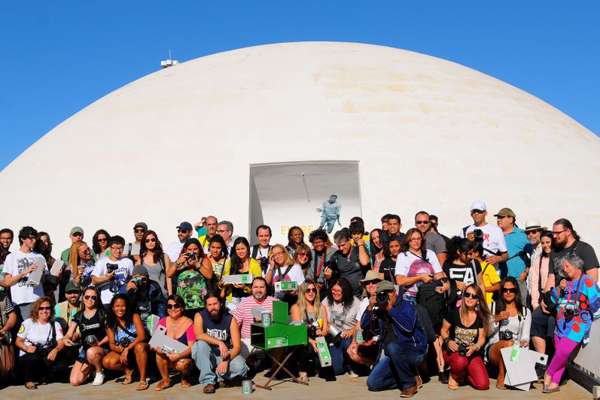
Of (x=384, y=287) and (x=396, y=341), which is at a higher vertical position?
(x=384, y=287)

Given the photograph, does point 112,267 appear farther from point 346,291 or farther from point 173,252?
point 346,291

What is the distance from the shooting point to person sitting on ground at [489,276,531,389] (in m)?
5.73

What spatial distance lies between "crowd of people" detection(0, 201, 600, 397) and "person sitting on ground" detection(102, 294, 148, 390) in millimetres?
12

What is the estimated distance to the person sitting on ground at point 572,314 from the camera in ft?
17.6

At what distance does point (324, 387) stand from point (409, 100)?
8.46m

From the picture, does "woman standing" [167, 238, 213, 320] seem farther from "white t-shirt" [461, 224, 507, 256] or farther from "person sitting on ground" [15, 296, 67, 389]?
"white t-shirt" [461, 224, 507, 256]

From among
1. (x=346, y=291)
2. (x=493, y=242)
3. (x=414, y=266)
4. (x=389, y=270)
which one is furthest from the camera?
(x=493, y=242)

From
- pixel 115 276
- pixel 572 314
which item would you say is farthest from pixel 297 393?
pixel 572 314

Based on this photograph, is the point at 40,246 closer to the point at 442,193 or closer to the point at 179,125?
the point at 179,125

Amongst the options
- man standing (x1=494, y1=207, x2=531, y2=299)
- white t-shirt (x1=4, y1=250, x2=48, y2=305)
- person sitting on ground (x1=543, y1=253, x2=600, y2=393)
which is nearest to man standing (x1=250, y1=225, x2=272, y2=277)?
white t-shirt (x1=4, y1=250, x2=48, y2=305)

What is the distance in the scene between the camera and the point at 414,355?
5605 mm

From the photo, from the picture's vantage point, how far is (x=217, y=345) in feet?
19.3

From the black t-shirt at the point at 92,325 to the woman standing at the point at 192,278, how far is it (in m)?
0.79

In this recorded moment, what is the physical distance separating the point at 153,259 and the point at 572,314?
4.15m
